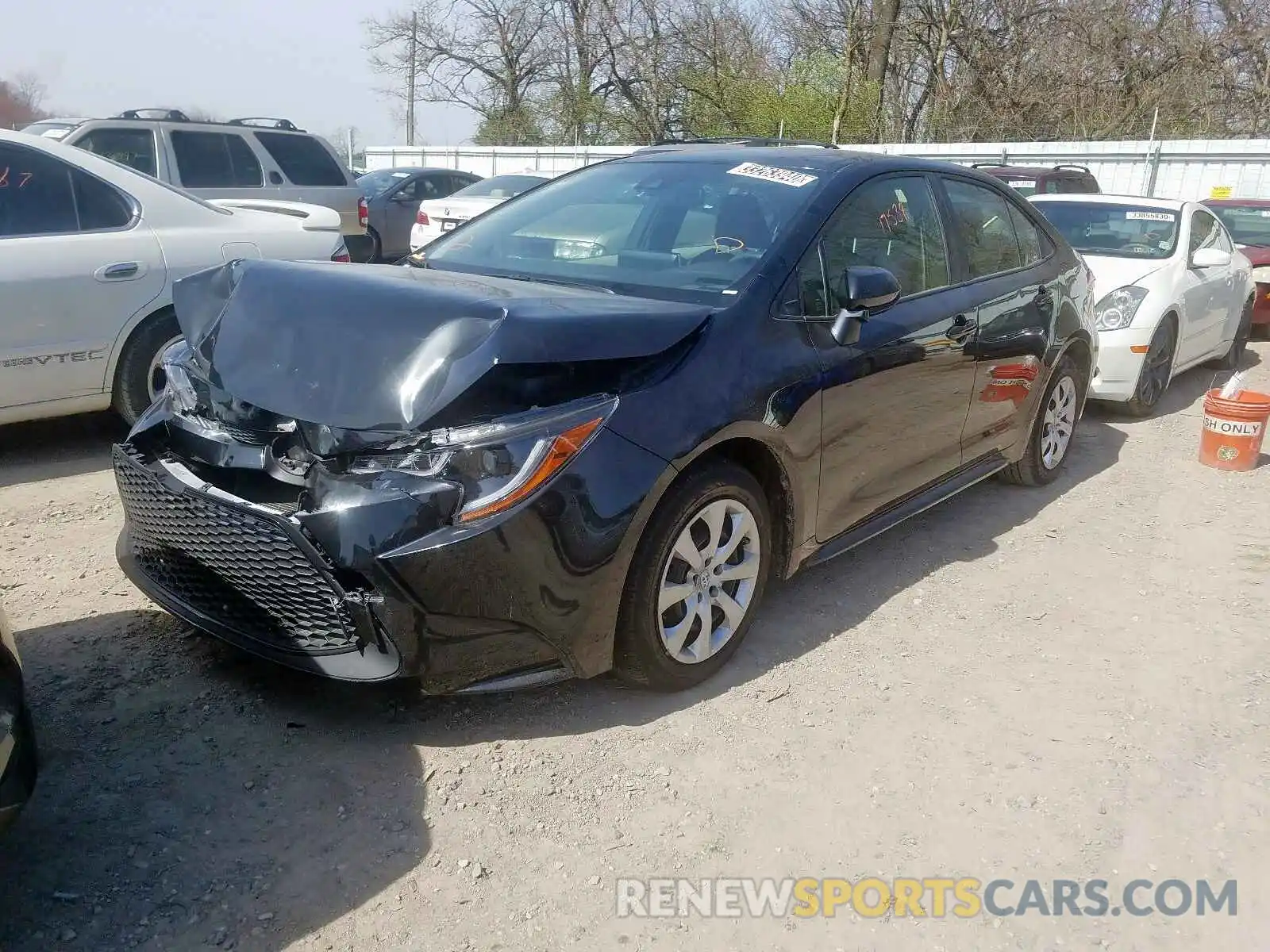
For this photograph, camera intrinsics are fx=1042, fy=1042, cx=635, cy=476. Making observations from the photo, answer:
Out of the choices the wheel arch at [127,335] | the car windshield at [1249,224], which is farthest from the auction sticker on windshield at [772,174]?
the car windshield at [1249,224]

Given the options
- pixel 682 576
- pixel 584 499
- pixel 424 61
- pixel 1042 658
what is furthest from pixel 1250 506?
pixel 424 61

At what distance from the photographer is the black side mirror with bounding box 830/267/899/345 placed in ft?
11.2

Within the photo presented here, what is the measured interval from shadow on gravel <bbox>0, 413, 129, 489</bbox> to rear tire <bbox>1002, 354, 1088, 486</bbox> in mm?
4607

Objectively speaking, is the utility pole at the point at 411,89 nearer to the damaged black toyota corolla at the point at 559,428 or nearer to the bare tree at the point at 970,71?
the bare tree at the point at 970,71

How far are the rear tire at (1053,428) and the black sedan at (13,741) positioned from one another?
14.6 ft

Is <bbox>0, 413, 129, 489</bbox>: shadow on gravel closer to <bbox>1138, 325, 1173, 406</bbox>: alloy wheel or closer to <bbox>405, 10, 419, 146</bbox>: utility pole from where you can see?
<bbox>1138, 325, 1173, 406</bbox>: alloy wheel

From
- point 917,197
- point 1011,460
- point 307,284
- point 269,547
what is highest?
point 917,197

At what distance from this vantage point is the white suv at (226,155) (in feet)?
30.2

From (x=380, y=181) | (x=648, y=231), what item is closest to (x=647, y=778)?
(x=648, y=231)

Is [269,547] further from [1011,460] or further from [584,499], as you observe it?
[1011,460]

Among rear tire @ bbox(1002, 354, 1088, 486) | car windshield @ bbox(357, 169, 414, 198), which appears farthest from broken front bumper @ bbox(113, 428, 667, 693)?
car windshield @ bbox(357, 169, 414, 198)

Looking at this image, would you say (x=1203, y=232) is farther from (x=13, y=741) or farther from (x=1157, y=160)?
(x=1157, y=160)

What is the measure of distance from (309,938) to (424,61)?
1631 inches

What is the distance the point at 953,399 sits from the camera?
4.27m
